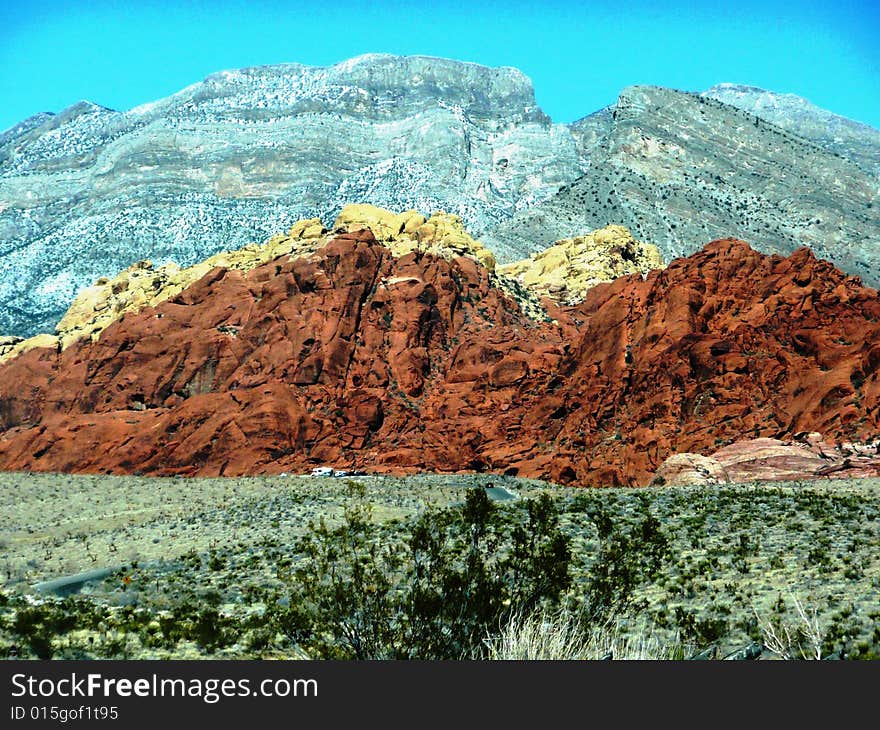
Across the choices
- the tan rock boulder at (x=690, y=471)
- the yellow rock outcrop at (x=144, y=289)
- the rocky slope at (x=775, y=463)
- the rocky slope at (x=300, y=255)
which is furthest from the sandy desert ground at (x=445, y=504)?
the yellow rock outcrop at (x=144, y=289)

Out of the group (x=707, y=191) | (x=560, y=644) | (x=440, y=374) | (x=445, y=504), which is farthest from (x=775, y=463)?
(x=707, y=191)

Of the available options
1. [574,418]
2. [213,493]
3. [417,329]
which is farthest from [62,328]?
[574,418]

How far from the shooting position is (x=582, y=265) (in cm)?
10412

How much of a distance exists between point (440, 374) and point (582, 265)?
4072cm

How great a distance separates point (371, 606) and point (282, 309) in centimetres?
5546

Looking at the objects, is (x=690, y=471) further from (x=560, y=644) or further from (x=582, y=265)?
(x=582, y=265)

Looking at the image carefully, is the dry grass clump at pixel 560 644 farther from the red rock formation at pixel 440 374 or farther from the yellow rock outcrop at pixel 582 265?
the yellow rock outcrop at pixel 582 265

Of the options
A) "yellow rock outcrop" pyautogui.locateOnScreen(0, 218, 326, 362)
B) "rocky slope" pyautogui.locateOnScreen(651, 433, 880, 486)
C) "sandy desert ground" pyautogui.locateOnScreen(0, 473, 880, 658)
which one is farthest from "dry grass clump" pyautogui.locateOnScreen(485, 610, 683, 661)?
"yellow rock outcrop" pyautogui.locateOnScreen(0, 218, 326, 362)

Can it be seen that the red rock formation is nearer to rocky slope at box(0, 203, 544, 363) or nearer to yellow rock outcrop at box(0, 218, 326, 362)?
rocky slope at box(0, 203, 544, 363)

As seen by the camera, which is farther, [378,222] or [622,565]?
[378,222]

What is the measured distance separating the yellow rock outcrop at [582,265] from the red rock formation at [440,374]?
43.5ft

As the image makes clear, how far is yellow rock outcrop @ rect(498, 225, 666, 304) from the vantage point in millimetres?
98875

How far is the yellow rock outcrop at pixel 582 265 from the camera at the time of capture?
98875 millimetres

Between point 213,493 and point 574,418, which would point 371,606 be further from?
point 574,418
